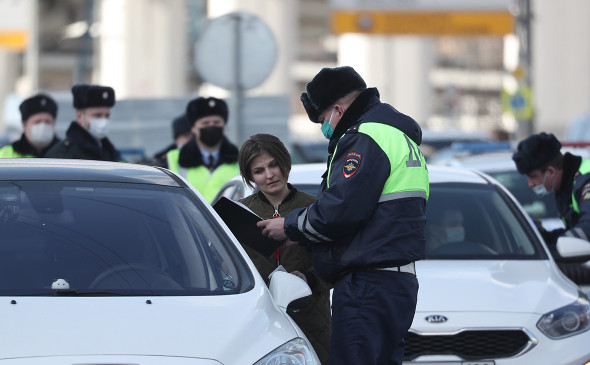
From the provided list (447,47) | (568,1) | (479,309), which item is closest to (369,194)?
(479,309)

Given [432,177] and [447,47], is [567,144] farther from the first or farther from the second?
[447,47]

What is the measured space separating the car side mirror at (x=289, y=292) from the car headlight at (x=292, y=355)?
34 centimetres

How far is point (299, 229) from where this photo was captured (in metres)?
5.26

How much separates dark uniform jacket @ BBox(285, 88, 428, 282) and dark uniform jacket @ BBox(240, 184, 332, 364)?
1.21 feet

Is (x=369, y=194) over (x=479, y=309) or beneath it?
over

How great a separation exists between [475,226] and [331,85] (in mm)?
2520

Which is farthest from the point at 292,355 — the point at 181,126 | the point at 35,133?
the point at 181,126

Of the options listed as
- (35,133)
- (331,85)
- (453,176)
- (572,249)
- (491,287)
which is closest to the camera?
(331,85)

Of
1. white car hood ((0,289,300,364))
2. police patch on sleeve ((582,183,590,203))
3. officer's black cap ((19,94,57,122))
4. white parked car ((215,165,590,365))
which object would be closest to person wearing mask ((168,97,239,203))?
officer's black cap ((19,94,57,122))

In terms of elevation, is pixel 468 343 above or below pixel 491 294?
below

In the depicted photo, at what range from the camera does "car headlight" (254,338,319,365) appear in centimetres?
444

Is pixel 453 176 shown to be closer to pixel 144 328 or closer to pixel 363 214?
pixel 363 214

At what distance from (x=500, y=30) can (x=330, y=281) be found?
2309 cm

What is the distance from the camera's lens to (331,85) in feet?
17.4
